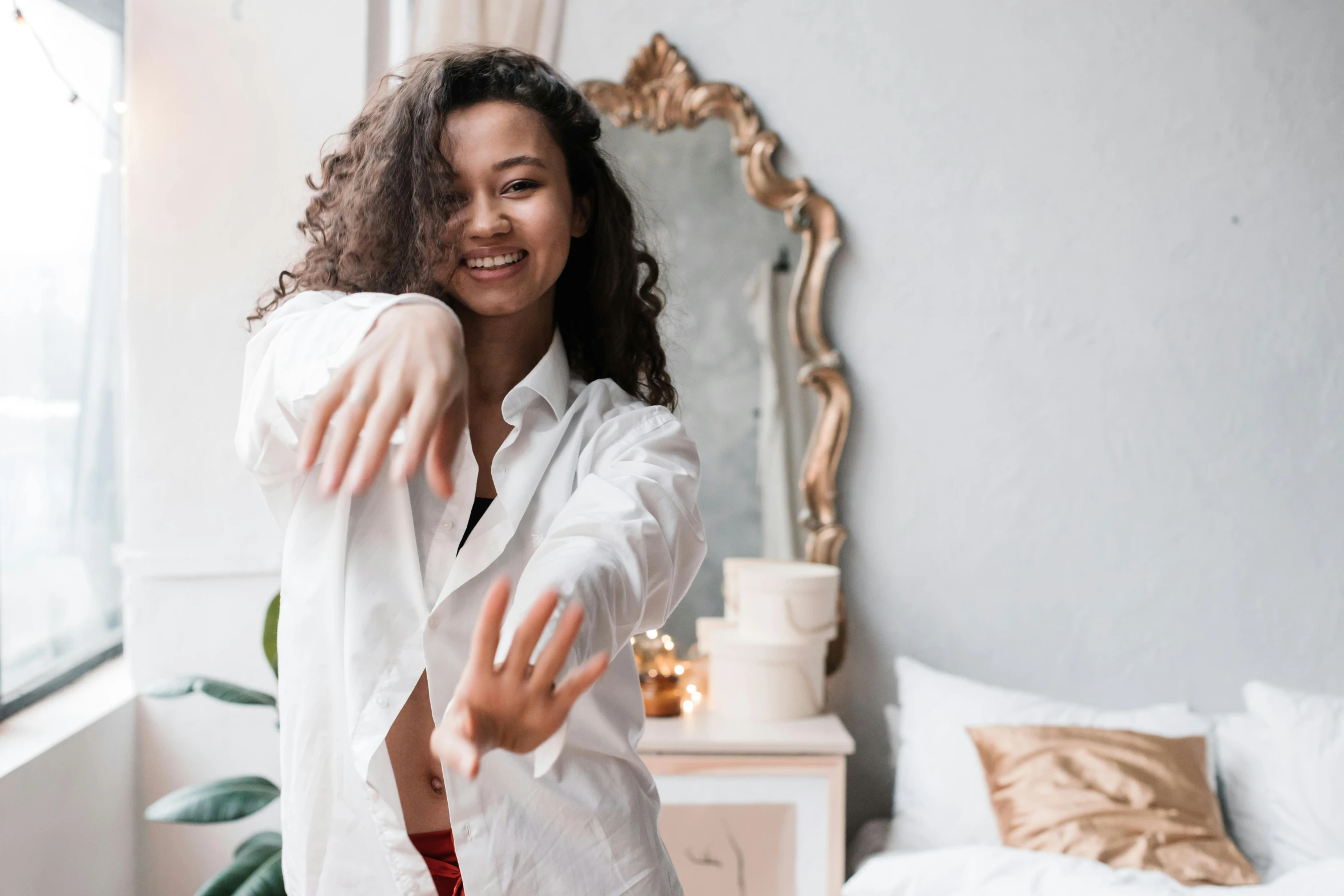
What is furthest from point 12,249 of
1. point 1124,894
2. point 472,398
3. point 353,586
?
point 1124,894

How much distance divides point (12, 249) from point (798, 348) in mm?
1600

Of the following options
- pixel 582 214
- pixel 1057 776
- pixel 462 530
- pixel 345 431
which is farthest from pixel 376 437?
pixel 1057 776

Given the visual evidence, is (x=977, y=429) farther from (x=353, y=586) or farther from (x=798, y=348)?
(x=353, y=586)

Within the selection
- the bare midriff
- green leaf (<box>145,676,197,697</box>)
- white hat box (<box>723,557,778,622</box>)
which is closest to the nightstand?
white hat box (<box>723,557,778,622</box>)

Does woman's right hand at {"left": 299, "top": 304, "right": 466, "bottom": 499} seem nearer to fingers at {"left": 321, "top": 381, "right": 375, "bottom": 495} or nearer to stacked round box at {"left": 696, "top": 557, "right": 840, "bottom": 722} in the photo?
fingers at {"left": 321, "top": 381, "right": 375, "bottom": 495}

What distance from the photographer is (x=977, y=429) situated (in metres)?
2.38

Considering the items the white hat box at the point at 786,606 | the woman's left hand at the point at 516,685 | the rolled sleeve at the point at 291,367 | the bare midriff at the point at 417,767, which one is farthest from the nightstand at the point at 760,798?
the woman's left hand at the point at 516,685

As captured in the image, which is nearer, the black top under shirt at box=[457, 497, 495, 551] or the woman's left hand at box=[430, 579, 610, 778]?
the woman's left hand at box=[430, 579, 610, 778]

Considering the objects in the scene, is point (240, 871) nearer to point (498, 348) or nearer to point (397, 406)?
point (498, 348)

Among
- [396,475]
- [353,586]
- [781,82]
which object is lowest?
[353,586]

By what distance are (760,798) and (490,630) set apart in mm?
1508

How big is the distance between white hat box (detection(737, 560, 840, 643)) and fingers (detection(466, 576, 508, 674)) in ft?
4.98

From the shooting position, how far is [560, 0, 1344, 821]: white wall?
2.36 meters

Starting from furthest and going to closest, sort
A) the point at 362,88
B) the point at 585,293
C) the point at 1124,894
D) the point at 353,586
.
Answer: the point at 362,88 → the point at 1124,894 → the point at 585,293 → the point at 353,586
